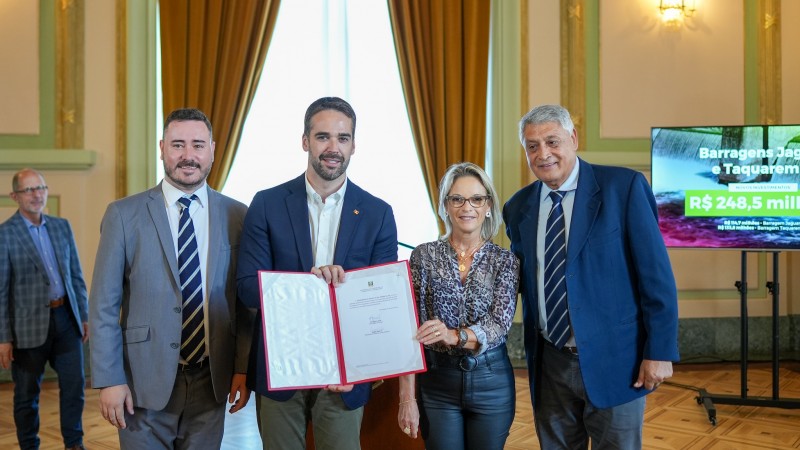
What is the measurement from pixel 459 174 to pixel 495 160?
321 cm

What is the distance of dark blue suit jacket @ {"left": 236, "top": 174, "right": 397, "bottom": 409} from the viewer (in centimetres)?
182

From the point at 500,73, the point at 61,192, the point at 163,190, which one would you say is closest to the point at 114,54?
the point at 61,192

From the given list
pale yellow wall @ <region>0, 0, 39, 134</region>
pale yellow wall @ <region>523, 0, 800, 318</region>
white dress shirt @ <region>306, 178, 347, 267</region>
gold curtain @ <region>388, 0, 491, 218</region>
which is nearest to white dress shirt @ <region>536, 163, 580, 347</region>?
white dress shirt @ <region>306, 178, 347, 267</region>

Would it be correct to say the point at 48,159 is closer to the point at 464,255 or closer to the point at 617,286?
the point at 464,255

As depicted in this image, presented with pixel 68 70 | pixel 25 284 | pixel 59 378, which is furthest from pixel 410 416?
pixel 68 70

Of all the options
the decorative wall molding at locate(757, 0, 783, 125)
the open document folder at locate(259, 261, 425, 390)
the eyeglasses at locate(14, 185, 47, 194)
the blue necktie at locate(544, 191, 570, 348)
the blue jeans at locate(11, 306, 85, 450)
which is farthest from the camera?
the decorative wall molding at locate(757, 0, 783, 125)

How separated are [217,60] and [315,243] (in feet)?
11.5

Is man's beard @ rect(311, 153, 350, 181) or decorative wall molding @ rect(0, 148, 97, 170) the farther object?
decorative wall molding @ rect(0, 148, 97, 170)

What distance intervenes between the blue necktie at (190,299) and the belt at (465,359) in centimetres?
70

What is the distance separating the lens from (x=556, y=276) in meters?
1.98

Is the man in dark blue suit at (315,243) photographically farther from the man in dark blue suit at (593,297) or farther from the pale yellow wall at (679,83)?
the pale yellow wall at (679,83)

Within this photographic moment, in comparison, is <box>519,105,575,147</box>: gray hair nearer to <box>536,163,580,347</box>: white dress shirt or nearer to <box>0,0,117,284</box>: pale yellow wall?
<box>536,163,580,347</box>: white dress shirt

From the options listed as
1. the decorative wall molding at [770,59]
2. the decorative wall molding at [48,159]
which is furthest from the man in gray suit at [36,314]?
the decorative wall molding at [770,59]

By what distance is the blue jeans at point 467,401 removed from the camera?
6.28 feet
